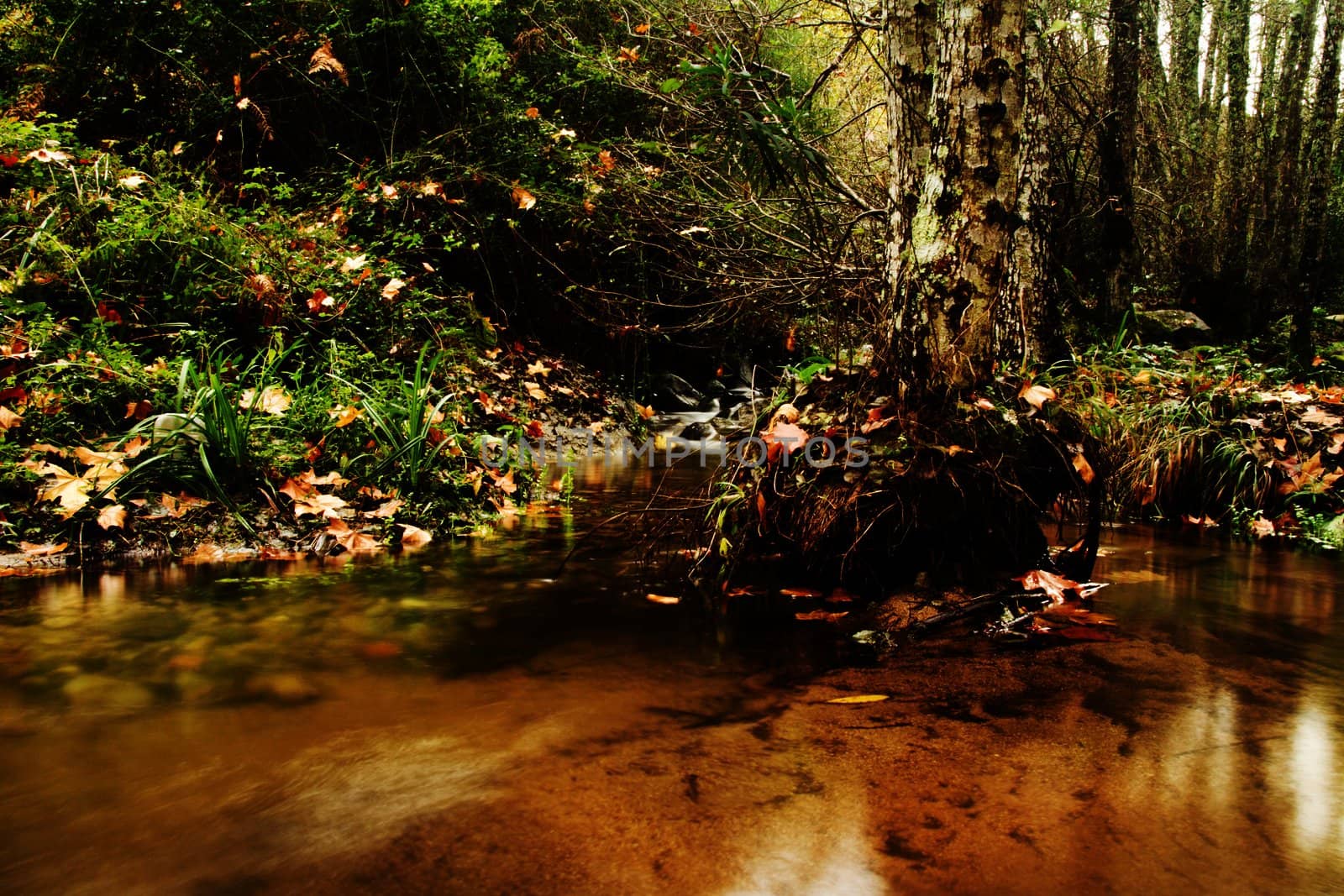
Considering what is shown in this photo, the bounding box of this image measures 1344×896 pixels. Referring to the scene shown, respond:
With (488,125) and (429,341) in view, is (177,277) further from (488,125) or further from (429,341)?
A: (488,125)

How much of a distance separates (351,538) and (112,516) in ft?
3.06

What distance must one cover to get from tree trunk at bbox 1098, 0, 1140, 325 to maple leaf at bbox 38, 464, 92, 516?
7.69 meters

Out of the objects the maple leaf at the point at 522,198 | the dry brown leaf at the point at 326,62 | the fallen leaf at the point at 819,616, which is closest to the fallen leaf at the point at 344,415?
the fallen leaf at the point at 819,616

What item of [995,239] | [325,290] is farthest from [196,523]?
[995,239]

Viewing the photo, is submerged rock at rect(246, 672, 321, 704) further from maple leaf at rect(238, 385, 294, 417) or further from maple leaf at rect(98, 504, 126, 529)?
maple leaf at rect(238, 385, 294, 417)

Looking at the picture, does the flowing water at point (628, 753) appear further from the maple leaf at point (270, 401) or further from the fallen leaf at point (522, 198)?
the fallen leaf at point (522, 198)

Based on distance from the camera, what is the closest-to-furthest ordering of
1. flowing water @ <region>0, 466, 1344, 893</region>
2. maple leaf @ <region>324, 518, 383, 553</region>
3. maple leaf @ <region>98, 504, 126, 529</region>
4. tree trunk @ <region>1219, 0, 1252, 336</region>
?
flowing water @ <region>0, 466, 1344, 893</region> → maple leaf @ <region>98, 504, 126, 529</region> → maple leaf @ <region>324, 518, 383, 553</region> → tree trunk @ <region>1219, 0, 1252, 336</region>

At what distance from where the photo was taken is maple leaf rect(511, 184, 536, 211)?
23.7 ft

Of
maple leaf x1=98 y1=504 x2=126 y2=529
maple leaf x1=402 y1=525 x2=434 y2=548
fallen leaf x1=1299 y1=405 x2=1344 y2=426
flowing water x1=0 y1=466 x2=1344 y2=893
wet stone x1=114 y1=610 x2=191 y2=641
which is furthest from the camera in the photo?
fallen leaf x1=1299 y1=405 x2=1344 y2=426

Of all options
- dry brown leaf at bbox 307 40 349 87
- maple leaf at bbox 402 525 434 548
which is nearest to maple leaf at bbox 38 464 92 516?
maple leaf at bbox 402 525 434 548

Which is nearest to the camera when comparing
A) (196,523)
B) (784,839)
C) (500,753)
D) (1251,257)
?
(784,839)

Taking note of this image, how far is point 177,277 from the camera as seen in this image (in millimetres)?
4691

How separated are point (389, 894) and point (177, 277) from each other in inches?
181

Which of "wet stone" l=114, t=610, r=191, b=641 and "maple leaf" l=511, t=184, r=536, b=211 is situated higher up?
"maple leaf" l=511, t=184, r=536, b=211
